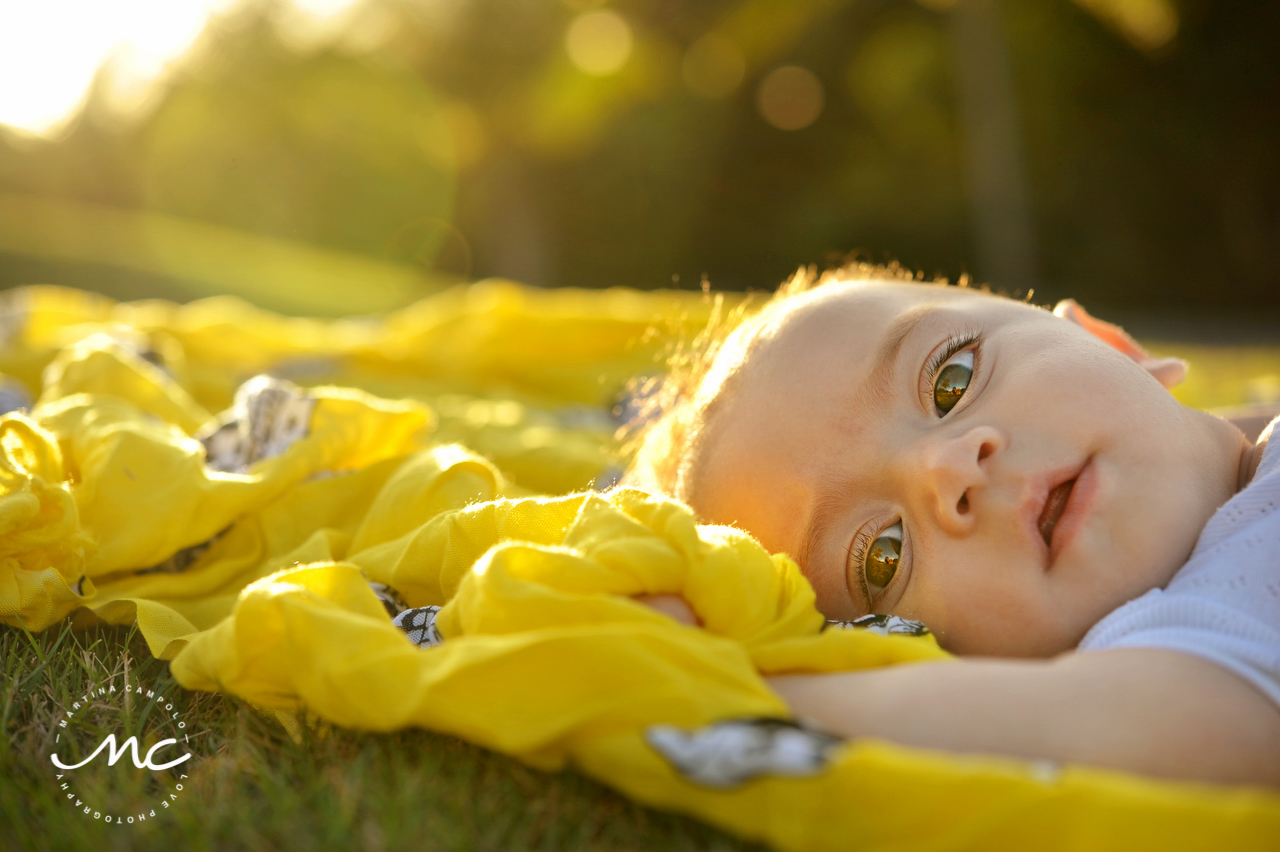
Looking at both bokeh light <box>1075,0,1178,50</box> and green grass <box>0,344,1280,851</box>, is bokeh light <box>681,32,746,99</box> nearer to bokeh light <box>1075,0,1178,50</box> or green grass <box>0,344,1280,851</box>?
bokeh light <box>1075,0,1178,50</box>

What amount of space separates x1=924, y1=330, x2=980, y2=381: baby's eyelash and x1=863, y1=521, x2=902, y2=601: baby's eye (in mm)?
231

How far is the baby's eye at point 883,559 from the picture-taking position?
1.15m

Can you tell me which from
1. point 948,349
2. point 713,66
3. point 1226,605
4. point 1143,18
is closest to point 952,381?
point 948,349

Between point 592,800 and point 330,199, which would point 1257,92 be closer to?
point 592,800

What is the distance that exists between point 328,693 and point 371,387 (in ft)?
6.09

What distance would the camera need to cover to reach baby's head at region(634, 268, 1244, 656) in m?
1.03

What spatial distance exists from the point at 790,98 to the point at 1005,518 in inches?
590

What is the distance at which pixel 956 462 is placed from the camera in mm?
1049

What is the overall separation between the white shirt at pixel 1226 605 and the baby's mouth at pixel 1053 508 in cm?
12

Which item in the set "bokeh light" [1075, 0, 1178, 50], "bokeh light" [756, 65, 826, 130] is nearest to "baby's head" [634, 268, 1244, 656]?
"bokeh light" [1075, 0, 1178, 50]

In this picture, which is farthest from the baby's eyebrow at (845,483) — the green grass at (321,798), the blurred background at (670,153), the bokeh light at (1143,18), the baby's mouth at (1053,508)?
the bokeh light at (1143,18)

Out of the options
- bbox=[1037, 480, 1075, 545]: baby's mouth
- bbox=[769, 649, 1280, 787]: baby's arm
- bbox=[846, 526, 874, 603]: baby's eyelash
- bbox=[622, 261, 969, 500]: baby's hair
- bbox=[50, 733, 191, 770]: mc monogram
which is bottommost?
bbox=[50, 733, 191, 770]: mc monogram

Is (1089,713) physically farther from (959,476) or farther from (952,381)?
(952,381)

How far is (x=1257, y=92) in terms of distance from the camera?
34.9ft
